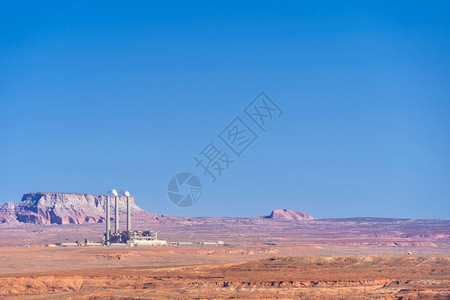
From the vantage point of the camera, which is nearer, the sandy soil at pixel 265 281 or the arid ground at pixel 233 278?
the sandy soil at pixel 265 281

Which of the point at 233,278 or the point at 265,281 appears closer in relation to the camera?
the point at 265,281

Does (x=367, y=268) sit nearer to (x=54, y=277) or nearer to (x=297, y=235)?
(x=54, y=277)

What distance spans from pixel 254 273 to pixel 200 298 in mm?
16075

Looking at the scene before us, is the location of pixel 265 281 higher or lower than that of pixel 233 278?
lower

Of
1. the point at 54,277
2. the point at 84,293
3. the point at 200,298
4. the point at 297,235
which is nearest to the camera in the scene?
the point at 200,298

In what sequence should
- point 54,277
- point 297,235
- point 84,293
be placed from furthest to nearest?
point 297,235 < point 54,277 < point 84,293

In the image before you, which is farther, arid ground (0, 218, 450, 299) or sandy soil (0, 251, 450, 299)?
arid ground (0, 218, 450, 299)

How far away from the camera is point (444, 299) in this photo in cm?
5328

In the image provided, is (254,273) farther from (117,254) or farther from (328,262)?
(117,254)

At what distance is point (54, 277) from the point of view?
63.7 meters

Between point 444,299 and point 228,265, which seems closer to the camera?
point 444,299

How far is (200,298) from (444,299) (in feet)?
55.1

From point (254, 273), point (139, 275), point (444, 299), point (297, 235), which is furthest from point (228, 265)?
point (297, 235)

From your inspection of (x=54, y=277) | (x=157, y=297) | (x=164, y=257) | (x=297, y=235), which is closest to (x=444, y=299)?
(x=157, y=297)
